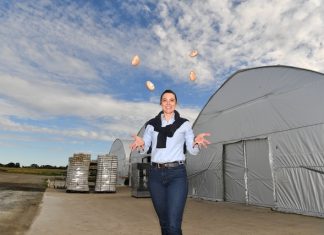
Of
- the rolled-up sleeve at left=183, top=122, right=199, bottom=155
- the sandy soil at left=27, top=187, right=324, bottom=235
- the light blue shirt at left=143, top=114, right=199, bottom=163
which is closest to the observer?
the light blue shirt at left=143, top=114, right=199, bottom=163

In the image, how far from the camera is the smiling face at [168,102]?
372 centimetres

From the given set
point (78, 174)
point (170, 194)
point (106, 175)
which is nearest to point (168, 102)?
point (170, 194)

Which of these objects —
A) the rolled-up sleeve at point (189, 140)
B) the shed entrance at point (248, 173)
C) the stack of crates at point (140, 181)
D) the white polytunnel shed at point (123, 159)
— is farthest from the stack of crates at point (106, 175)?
the rolled-up sleeve at point (189, 140)

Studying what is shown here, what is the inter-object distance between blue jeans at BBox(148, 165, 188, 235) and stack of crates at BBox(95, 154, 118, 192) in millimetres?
18022

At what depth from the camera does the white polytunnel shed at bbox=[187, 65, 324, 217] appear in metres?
10.4

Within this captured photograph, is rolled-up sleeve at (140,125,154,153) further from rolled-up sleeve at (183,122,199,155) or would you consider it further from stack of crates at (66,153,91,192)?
stack of crates at (66,153,91,192)

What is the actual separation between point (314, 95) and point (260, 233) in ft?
18.1

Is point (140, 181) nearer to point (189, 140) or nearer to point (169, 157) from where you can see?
point (189, 140)

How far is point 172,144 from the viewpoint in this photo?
353 centimetres

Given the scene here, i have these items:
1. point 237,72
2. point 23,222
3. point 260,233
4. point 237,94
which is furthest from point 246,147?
point 23,222

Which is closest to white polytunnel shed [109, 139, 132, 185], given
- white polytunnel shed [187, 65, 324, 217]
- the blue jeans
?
white polytunnel shed [187, 65, 324, 217]

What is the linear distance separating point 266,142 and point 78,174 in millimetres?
12134

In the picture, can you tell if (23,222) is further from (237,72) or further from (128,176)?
(128,176)

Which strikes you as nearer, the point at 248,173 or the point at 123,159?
the point at 248,173
